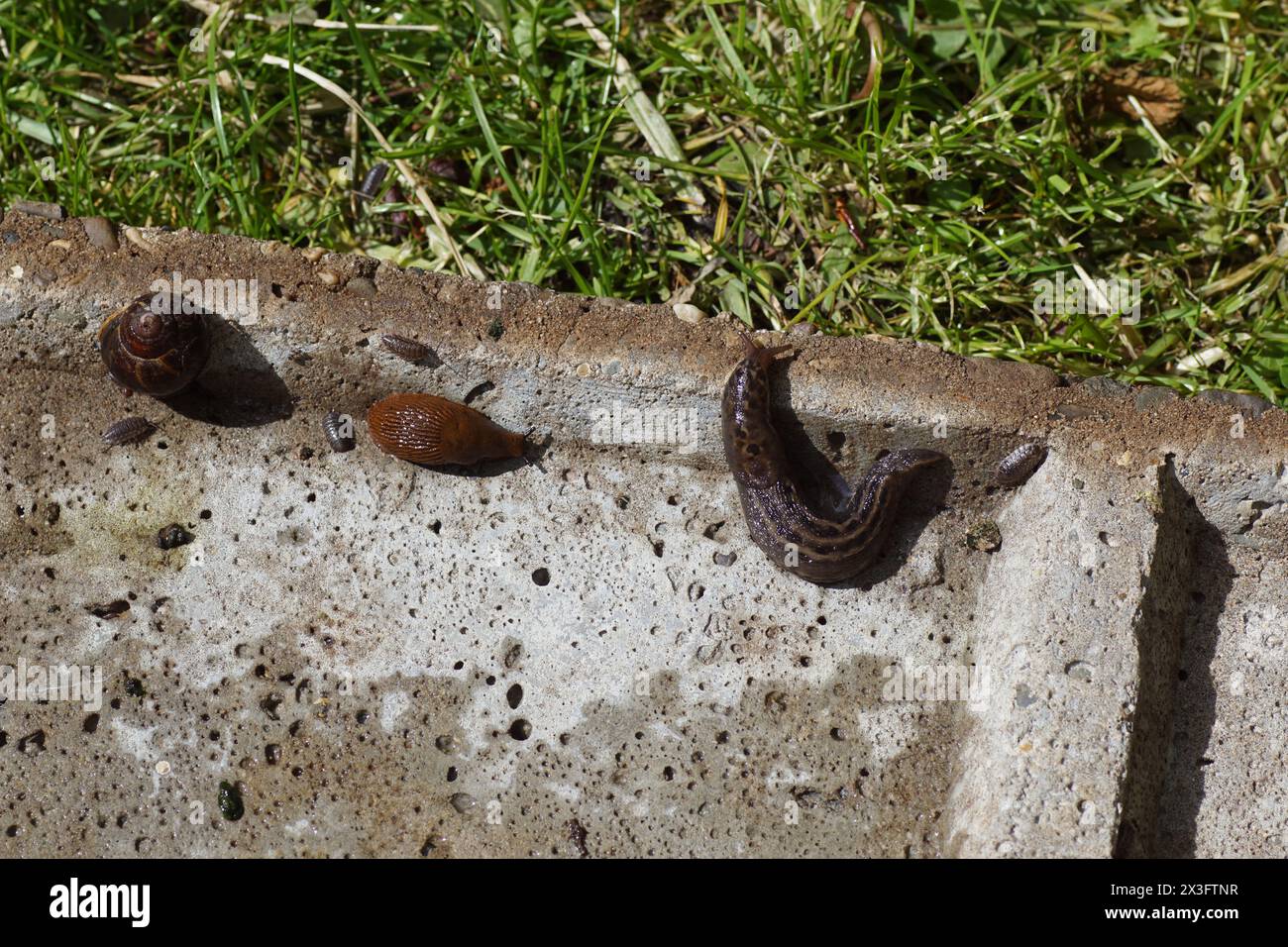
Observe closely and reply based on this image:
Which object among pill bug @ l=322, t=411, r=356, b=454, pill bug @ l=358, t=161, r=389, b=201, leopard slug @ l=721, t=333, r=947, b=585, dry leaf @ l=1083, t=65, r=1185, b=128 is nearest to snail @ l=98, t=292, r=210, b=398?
pill bug @ l=322, t=411, r=356, b=454

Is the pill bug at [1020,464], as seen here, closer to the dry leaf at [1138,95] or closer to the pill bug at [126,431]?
the dry leaf at [1138,95]

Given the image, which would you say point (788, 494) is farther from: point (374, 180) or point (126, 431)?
point (374, 180)

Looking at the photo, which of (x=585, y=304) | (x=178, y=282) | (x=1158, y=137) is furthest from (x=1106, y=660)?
(x=178, y=282)

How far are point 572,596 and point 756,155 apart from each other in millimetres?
2252

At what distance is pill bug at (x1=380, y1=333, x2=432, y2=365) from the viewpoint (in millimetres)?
4117

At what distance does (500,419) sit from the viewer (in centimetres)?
431

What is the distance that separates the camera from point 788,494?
412 cm

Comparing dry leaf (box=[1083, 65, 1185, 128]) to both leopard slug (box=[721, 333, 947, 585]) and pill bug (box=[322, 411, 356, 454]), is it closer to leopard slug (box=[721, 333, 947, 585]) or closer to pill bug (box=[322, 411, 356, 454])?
leopard slug (box=[721, 333, 947, 585])

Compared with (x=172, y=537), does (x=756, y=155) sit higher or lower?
higher

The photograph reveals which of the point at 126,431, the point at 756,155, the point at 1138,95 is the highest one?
the point at 1138,95

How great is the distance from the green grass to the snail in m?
1.14

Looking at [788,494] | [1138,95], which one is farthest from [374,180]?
[1138,95]

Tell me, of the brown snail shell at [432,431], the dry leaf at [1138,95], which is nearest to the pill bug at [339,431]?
the brown snail shell at [432,431]

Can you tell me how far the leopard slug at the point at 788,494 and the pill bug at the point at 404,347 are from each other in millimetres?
1079
